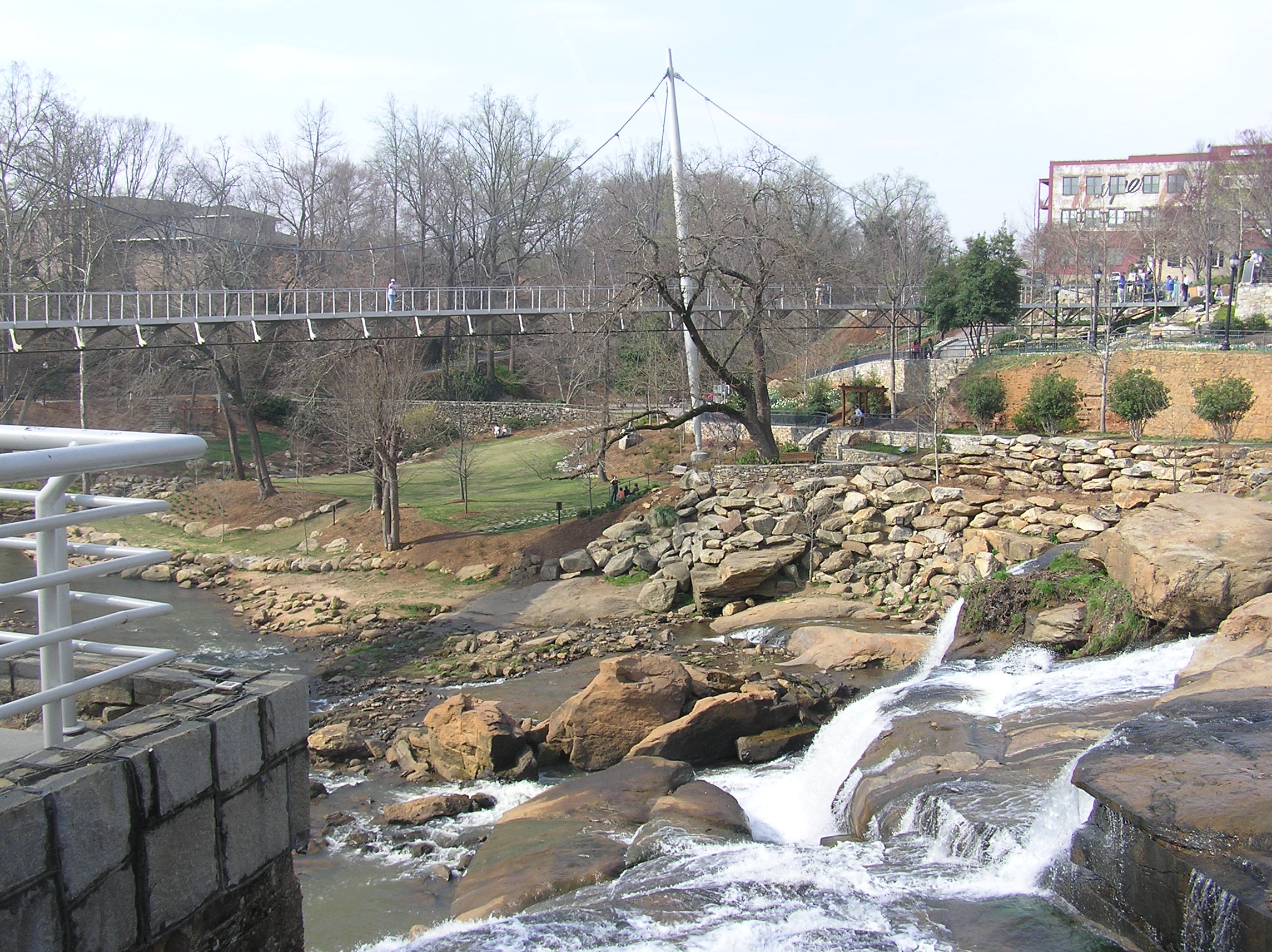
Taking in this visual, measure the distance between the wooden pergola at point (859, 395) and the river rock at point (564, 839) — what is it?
21047mm

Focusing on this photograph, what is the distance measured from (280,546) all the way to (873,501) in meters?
16.1

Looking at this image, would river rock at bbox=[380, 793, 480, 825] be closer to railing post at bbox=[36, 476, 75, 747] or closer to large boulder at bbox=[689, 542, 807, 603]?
railing post at bbox=[36, 476, 75, 747]

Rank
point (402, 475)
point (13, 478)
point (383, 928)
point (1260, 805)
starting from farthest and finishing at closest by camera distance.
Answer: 1. point (402, 475)
2. point (383, 928)
3. point (1260, 805)
4. point (13, 478)

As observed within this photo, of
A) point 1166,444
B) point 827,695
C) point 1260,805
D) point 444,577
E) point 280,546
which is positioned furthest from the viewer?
point 280,546

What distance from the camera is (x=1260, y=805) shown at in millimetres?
6961

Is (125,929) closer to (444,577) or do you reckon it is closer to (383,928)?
(383,928)

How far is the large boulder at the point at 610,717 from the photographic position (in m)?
12.7

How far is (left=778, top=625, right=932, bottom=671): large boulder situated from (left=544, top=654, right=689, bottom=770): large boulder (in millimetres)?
3693

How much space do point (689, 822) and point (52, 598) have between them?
23.6ft

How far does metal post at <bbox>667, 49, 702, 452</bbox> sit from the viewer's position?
2417 centimetres

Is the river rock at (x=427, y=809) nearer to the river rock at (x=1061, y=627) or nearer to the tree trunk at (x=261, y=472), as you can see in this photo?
the river rock at (x=1061, y=627)

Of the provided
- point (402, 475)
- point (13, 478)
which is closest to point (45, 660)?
point (13, 478)

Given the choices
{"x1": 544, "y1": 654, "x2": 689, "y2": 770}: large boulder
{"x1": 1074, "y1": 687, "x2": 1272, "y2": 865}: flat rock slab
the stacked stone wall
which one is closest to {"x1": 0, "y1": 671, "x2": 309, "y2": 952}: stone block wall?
{"x1": 1074, "y1": 687, "x2": 1272, "y2": 865}: flat rock slab

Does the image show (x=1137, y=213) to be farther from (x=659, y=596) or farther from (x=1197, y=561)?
(x=1197, y=561)
